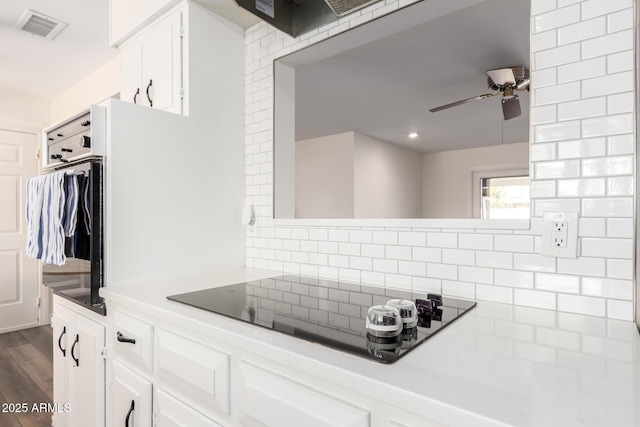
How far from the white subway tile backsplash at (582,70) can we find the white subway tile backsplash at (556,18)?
0.13 metres

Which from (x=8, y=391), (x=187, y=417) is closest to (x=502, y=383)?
(x=187, y=417)

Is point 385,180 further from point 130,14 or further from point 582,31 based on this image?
point 582,31

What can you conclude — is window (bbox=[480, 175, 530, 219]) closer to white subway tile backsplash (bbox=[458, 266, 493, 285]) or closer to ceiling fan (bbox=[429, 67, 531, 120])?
ceiling fan (bbox=[429, 67, 531, 120])

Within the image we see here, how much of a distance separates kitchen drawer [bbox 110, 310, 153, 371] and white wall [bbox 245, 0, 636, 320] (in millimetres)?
890

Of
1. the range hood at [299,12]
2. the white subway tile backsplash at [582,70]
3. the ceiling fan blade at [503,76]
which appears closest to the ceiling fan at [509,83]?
the ceiling fan blade at [503,76]

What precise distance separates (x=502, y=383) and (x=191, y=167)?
1523mm

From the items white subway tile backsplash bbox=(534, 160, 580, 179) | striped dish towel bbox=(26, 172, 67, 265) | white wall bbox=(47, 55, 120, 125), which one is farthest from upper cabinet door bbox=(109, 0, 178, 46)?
white subway tile backsplash bbox=(534, 160, 580, 179)

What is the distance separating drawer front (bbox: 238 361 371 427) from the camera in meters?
0.70

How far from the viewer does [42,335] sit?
361cm

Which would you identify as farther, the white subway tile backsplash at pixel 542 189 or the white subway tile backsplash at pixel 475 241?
the white subway tile backsplash at pixel 475 241

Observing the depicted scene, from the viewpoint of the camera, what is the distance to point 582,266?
39.9 inches

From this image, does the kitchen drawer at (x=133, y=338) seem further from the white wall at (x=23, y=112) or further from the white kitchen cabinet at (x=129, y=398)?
the white wall at (x=23, y=112)

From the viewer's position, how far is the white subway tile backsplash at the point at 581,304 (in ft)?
3.25

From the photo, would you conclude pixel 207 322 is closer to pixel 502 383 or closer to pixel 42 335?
pixel 502 383
